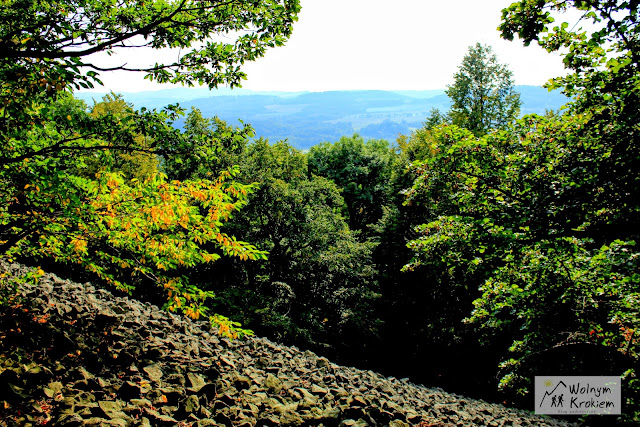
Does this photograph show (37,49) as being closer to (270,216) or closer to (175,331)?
(175,331)

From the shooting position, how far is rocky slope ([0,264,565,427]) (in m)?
5.07

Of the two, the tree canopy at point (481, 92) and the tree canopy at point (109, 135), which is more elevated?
the tree canopy at point (481, 92)

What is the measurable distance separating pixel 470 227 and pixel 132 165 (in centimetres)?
3111

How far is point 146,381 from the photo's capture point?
597cm

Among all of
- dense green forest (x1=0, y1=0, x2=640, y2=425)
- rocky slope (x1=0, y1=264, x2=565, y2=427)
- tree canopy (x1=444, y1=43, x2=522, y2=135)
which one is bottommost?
rocky slope (x1=0, y1=264, x2=565, y2=427)

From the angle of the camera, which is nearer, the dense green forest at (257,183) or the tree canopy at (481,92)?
the dense green forest at (257,183)

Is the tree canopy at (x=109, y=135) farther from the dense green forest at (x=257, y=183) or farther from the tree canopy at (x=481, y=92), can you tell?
the tree canopy at (x=481, y=92)

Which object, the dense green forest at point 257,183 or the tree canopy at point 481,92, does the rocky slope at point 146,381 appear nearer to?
the dense green forest at point 257,183

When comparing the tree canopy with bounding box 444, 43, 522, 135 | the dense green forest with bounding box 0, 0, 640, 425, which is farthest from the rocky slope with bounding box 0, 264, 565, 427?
the tree canopy with bounding box 444, 43, 522, 135

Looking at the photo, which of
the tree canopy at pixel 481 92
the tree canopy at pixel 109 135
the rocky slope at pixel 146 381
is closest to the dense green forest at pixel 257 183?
the tree canopy at pixel 109 135

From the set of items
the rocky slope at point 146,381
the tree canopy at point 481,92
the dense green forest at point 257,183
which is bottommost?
the rocky slope at point 146,381

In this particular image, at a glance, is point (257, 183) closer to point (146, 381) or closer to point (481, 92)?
point (146, 381)

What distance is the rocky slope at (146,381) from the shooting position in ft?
16.6

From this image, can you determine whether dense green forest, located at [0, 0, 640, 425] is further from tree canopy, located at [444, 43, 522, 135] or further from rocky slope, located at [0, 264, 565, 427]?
tree canopy, located at [444, 43, 522, 135]
